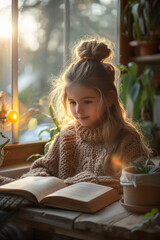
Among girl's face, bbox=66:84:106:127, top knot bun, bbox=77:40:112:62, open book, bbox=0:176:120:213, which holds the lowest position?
open book, bbox=0:176:120:213

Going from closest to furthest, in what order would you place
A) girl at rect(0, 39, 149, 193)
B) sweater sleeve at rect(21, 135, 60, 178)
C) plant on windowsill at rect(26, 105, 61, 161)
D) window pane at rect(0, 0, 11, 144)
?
girl at rect(0, 39, 149, 193)
sweater sleeve at rect(21, 135, 60, 178)
window pane at rect(0, 0, 11, 144)
plant on windowsill at rect(26, 105, 61, 161)

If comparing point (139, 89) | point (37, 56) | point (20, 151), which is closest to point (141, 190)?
point (20, 151)

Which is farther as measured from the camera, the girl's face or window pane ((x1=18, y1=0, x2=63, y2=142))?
window pane ((x1=18, y1=0, x2=63, y2=142))

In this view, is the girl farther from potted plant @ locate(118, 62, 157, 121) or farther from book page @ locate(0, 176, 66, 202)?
potted plant @ locate(118, 62, 157, 121)

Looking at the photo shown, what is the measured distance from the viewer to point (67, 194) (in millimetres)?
1090

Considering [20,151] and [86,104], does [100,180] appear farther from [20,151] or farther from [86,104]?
[20,151]

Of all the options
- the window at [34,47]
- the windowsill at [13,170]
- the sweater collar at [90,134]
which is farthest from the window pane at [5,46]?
the sweater collar at [90,134]

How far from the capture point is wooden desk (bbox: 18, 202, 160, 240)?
0.94 metres

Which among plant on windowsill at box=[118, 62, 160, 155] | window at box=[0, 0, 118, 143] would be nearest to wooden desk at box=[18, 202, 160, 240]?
window at box=[0, 0, 118, 143]

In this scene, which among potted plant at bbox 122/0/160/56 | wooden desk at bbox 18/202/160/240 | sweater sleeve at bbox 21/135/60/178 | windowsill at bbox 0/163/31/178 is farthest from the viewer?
potted plant at bbox 122/0/160/56

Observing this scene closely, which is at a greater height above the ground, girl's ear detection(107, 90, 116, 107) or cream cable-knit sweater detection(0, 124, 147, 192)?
girl's ear detection(107, 90, 116, 107)

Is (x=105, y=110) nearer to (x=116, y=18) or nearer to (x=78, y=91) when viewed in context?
(x=78, y=91)

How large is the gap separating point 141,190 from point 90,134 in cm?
45

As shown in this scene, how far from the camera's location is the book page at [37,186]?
1.16m
